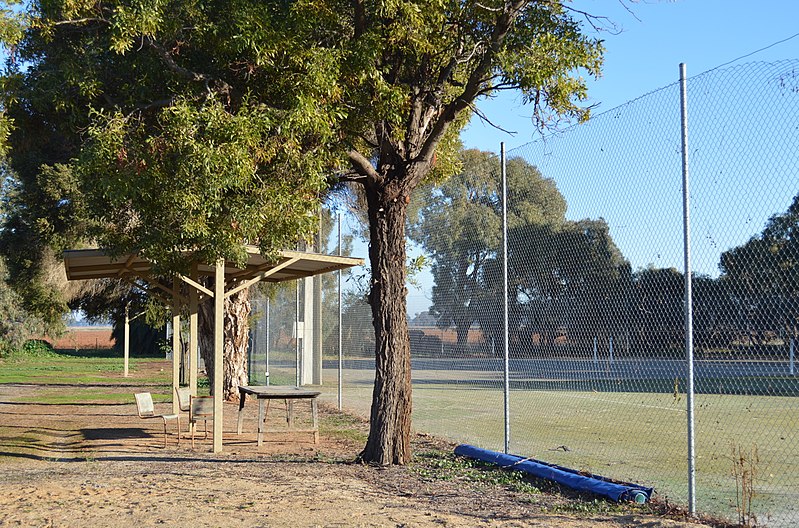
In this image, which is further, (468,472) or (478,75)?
(478,75)

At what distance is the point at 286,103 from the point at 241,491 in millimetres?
4127

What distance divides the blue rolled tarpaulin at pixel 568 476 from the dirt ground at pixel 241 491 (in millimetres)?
350

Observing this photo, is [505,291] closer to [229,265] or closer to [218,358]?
[218,358]

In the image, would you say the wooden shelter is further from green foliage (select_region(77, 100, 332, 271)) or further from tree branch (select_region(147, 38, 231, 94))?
tree branch (select_region(147, 38, 231, 94))

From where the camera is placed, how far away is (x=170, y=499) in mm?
8016

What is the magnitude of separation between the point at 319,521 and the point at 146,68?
597 centimetres

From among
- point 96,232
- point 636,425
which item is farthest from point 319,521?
point 636,425

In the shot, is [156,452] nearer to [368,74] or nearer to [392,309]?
[392,309]

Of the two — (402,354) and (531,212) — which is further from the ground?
(531,212)

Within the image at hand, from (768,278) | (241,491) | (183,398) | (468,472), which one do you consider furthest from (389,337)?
(768,278)

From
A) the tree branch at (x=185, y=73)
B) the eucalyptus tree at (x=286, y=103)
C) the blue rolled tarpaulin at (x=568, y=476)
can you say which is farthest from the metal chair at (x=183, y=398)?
the tree branch at (x=185, y=73)

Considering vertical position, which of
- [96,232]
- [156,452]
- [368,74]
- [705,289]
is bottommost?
[156,452]

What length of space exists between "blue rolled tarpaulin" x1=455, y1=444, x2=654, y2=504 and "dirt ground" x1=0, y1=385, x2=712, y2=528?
1.15ft

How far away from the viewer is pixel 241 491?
8.46 meters
